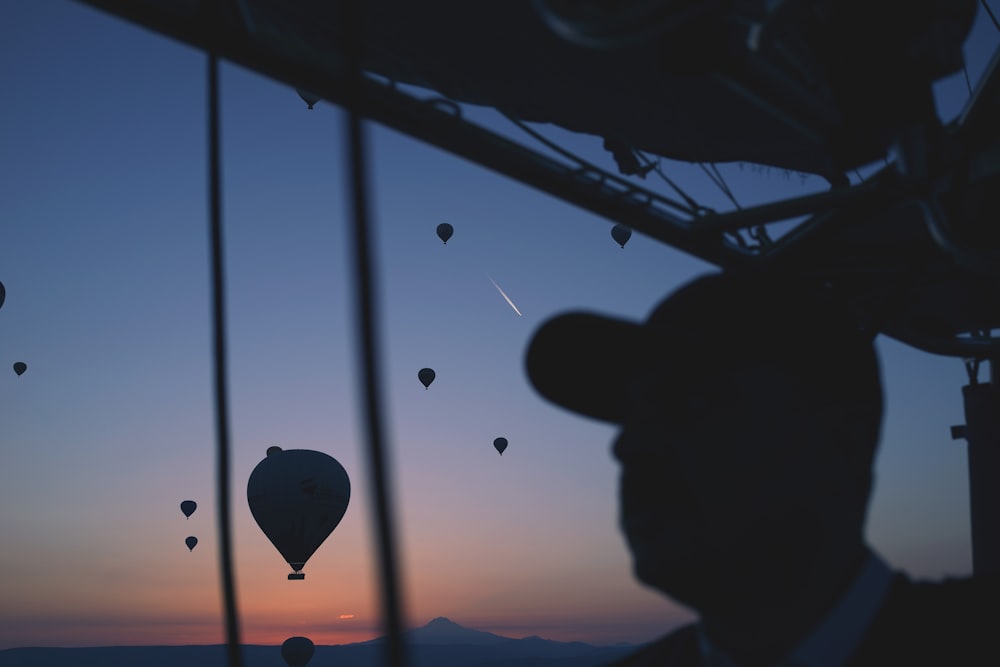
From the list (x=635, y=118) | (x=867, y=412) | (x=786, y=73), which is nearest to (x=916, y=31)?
(x=786, y=73)

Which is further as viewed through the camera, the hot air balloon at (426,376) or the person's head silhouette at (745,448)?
the hot air balloon at (426,376)

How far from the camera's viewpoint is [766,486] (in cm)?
143

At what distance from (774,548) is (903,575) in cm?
24

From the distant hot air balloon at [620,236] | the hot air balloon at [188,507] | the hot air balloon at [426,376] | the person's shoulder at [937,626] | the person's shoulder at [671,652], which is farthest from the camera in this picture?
the hot air balloon at [188,507]

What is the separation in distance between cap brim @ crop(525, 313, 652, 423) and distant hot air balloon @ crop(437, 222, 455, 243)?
1970 cm

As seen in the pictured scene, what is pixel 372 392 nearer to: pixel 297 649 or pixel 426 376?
pixel 426 376

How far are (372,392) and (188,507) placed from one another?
34.6 metres

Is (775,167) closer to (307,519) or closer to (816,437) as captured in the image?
(816,437)

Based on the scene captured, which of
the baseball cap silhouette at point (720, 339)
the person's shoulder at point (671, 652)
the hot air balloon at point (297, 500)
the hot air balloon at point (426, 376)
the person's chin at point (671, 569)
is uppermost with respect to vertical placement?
the hot air balloon at point (426, 376)

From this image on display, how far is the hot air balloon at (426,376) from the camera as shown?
25.2 m

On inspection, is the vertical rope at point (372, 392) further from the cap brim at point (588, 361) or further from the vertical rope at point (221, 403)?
the cap brim at point (588, 361)

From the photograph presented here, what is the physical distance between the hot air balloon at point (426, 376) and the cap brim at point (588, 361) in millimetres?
23506

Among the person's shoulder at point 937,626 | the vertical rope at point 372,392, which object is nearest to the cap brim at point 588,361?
the person's shoulder at point 937,626

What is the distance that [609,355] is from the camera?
1610mm
